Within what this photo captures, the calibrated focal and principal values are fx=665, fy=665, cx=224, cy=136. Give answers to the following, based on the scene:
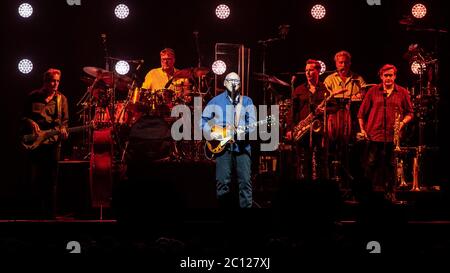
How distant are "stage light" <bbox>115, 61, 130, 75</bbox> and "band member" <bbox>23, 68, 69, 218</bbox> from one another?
322 centimetres

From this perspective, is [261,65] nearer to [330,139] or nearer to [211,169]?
[330,139]

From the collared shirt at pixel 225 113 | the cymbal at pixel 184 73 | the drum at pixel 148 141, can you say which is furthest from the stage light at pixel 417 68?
the drum at pixel 148 141

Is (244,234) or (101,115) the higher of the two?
(101,115)

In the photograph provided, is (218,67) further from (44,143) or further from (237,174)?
(44,143)

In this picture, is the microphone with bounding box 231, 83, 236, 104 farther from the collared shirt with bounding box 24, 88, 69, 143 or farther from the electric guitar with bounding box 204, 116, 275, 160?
the collared shirt with bounding box 24, 88, 69, 143

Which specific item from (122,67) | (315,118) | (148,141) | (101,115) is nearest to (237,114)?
Answer: (148,141)

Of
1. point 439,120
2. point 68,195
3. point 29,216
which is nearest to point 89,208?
point 68,195

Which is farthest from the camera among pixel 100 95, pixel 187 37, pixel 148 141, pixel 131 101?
pixel 187 37

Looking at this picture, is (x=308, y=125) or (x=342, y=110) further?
(x=342, y=110)

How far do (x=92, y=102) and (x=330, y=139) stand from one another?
4572 millimetres

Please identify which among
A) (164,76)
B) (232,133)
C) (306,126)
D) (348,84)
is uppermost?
(164,76)

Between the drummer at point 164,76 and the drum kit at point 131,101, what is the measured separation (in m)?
0.04

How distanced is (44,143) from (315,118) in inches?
181

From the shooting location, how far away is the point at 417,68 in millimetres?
12711
